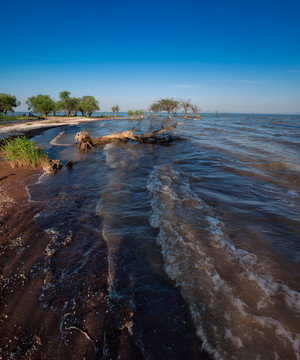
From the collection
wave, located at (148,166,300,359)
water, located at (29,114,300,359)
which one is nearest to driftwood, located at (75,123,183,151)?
water, located at (29,114,300,359)

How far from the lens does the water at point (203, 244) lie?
2.11 metres

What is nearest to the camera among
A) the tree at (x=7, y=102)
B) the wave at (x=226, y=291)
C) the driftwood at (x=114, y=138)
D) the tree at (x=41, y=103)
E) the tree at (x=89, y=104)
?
the wave at (x=226, y=291)

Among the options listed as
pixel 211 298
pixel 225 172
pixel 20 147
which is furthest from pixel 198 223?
pixel 20 147

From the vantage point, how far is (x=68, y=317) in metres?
2.09

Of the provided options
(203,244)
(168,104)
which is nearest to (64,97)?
(168,104)

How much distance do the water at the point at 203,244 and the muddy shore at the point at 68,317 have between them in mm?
123

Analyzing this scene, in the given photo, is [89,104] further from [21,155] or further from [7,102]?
[21,155]

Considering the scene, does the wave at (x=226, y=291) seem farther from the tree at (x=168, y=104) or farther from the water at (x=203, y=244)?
the tree at (x=168, y=104)

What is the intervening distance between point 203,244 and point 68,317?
2.59 metres

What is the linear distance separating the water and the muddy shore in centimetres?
12

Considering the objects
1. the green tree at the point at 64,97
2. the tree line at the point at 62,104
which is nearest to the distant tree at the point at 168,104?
the tree line at the point at 62,104

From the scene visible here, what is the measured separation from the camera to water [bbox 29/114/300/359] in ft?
6.91

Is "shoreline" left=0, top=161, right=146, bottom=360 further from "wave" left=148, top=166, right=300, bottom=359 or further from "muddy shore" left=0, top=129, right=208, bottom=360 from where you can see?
"wave" left=148, top=166, right=300, bottom=359

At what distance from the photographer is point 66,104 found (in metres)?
60.8
